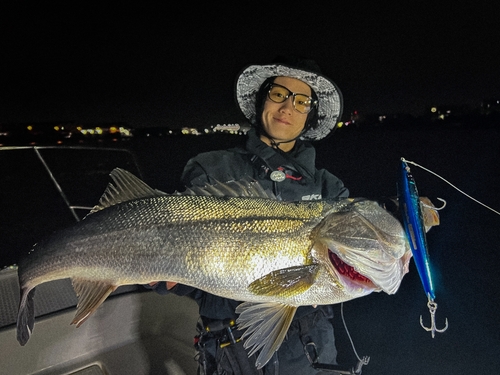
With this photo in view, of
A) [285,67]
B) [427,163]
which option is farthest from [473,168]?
[285,67]

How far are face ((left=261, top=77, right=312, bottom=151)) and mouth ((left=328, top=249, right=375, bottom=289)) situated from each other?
1.05 m

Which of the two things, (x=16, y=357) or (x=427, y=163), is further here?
(x=427, y=163)

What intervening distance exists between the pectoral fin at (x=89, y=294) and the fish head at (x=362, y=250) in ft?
3.75

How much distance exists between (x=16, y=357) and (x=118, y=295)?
0.83 m

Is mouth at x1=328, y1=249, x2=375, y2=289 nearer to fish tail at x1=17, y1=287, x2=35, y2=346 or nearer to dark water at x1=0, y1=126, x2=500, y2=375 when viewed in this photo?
fish tail at x1=17, y1=287, x2=35, y2=346

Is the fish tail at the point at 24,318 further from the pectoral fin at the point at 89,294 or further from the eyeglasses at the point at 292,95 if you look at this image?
the eyeglasses at the point at 292,95

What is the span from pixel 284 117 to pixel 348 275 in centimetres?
119

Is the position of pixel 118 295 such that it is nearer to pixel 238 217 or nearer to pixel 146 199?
pixel 146 199

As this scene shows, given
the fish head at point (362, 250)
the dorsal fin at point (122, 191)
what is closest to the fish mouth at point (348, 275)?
the fish head at point (362, 250)

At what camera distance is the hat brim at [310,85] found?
2.61 m

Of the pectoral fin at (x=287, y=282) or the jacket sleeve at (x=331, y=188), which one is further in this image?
the jacket sleeve at (x=331, y=188)

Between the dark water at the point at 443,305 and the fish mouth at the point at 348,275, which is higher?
the fish mouth at the point at 348,275

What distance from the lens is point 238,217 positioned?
1890mm

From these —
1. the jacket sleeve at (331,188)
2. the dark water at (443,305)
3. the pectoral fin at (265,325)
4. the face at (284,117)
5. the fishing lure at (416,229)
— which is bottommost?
the dark water at (443,305)
